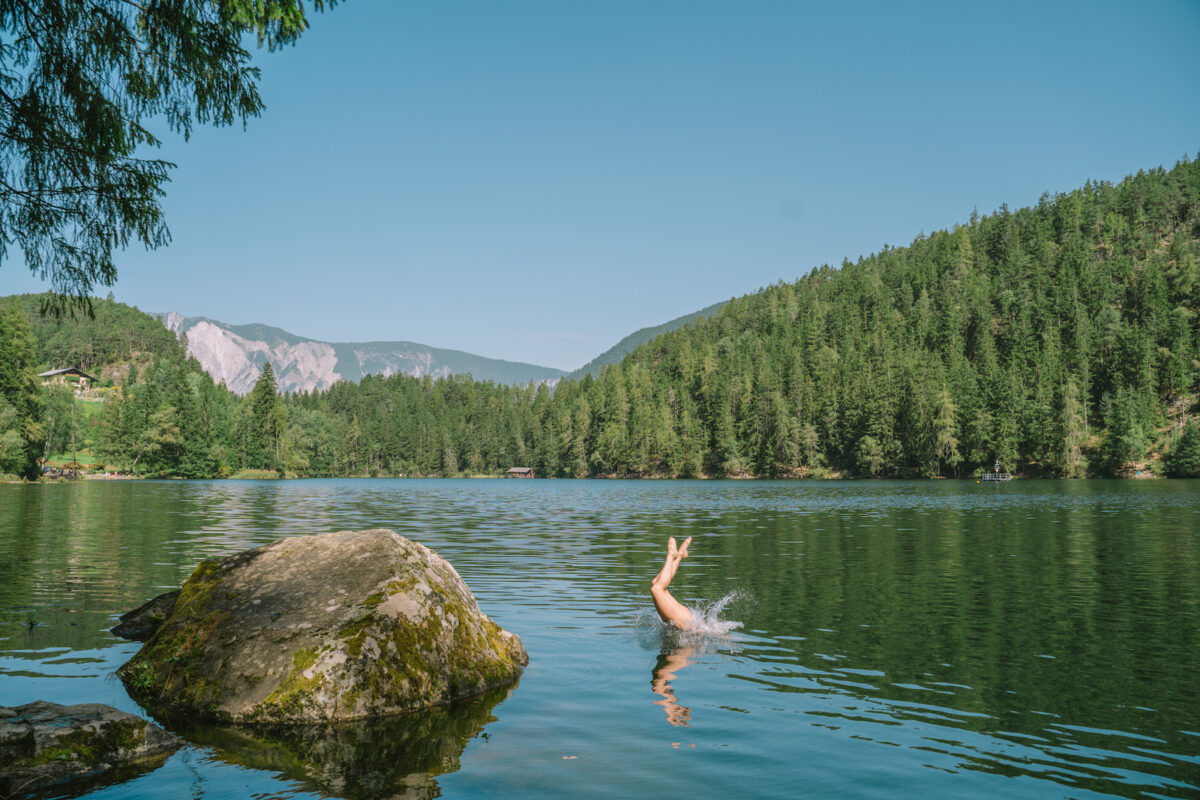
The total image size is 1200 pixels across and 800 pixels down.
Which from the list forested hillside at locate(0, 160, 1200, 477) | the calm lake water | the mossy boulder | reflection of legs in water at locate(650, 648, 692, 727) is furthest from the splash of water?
forested hillside at locate(0, 160, 1200, 477)

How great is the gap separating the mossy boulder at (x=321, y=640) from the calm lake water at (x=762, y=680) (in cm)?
44

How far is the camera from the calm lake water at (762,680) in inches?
305

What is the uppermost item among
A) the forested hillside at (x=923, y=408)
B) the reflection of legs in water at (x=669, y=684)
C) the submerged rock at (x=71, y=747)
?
the forested hillside at (x=923, y=408)

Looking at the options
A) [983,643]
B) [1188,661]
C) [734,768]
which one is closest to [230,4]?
[734,768]

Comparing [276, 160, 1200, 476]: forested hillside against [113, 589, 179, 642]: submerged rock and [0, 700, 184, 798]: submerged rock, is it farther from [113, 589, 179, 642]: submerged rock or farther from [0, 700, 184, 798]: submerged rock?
[0, 700, 184, 798]: submerged rock

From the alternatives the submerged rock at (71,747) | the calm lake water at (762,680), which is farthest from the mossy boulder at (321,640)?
the submerged rock at (71,747)

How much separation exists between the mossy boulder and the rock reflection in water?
32 cm

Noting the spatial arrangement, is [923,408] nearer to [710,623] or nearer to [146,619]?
[710,623]

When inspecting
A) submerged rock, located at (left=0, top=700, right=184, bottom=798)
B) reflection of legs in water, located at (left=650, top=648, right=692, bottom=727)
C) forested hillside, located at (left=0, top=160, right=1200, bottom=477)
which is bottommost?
reflection of legs in water, located at (left=650, top=648, right=692, bottom=727)

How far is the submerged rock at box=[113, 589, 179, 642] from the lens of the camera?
14.0m

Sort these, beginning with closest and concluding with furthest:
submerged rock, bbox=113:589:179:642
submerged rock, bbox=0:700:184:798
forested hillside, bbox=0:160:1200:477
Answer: submerged rock, bbox=0:700:184:798, submerged rock, bbox=113:589:179:642, forested hillside, bbox=0:160:1200:477

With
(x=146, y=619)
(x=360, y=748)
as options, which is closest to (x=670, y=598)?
(x=360, y=748)

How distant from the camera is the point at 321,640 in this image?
10.0m

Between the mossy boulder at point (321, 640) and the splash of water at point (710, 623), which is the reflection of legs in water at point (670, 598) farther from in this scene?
the mossy boulder at point (321, 640)
